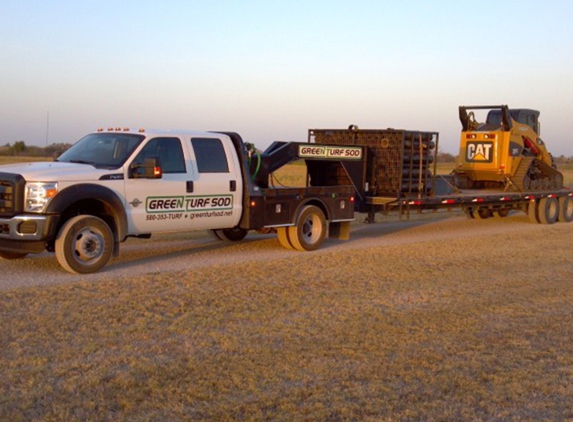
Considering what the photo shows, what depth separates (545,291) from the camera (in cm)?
1054

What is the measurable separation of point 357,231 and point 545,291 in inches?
313

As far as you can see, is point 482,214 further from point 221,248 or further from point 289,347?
point 289,347

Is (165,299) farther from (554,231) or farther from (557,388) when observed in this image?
(554,231)

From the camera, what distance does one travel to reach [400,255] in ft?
44.6

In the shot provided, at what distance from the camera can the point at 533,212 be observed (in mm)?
21172

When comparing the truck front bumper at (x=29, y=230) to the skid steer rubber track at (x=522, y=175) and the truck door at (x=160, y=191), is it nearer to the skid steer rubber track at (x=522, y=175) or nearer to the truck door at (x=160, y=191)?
the truck door at (x=160, y=191)

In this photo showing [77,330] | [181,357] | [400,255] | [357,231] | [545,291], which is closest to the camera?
[181,357]

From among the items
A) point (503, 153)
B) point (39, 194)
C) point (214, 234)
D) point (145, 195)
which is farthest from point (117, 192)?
point (503, 153)

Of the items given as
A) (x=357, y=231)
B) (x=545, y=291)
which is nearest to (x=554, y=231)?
(x=357, y=231)

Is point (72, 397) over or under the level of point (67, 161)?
under

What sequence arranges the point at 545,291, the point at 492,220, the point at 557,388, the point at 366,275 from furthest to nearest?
the point at 492,220 < the point at 366,275 < the point at 545,291 < the point at 557,388

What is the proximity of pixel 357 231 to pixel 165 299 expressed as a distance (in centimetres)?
952

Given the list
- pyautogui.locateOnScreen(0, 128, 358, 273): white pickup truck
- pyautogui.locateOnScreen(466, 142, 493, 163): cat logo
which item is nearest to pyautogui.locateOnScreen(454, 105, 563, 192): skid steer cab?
pyautogui.locateOnScreen(466, 142, 493, 163): cat logo

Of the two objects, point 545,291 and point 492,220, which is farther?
point 492,220
